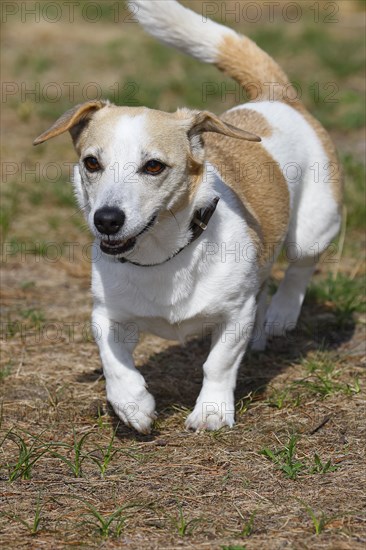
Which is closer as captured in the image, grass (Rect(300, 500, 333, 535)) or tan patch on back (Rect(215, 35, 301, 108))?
grass (Rect(300, 500, 333, 535))

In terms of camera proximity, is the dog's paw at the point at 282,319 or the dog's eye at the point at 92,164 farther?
the dog's paw at the point at 282,319

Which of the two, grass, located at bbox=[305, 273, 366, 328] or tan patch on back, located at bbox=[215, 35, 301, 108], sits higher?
tan patch on back, located at bbox=[215, 35, 301, 108]

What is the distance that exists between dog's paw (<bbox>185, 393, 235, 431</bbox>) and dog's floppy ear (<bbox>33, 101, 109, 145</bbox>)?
1.31m

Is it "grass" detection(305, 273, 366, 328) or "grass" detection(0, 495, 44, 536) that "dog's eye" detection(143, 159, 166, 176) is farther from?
"grass" detection(305, 273, 366, 328)

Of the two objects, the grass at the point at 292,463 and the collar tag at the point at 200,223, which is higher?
the collar tag at the point at 200,223

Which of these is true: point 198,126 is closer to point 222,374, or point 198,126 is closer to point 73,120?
point 73,120

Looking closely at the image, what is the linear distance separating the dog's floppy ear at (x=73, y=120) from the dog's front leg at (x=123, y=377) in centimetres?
80

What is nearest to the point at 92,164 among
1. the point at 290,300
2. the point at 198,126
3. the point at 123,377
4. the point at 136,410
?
the point at 198,126

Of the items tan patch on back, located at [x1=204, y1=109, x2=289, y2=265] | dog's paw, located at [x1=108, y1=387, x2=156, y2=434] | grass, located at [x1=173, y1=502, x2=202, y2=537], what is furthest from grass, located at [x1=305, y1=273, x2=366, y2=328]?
grass, located at [x1=173, y1=502, x2=202, y2=537]

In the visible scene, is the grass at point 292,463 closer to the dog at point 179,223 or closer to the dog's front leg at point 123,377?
the dog at point 179,223

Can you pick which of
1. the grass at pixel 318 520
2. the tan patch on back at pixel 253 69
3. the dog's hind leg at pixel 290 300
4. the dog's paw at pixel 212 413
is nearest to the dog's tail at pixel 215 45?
the tan patch on back at pixel 253 69

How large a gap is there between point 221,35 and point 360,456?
2.55 m

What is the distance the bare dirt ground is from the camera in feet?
10.2

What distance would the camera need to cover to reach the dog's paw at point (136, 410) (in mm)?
3912
